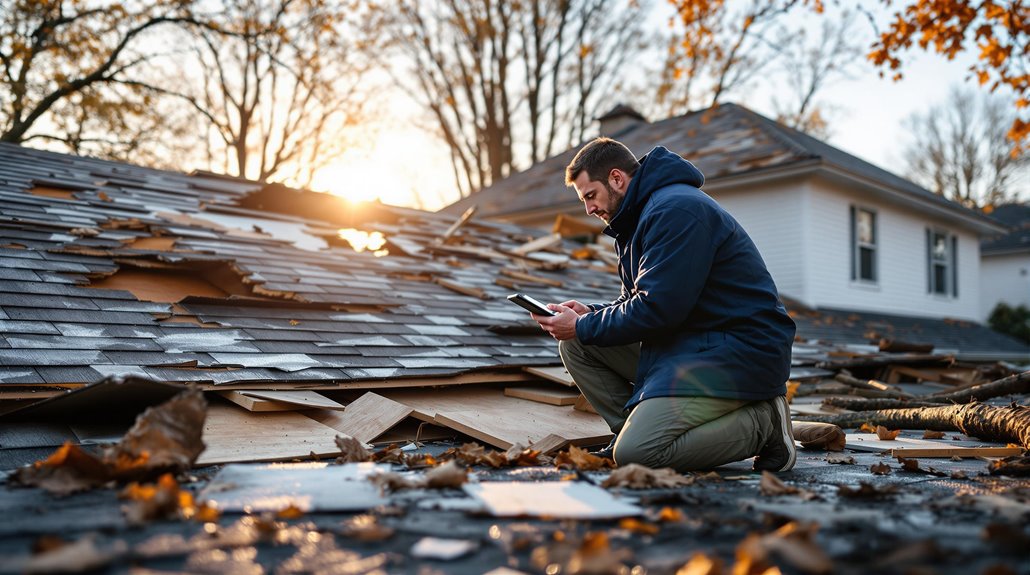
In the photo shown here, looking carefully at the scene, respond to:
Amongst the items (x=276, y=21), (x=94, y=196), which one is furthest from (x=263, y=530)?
(x=276, y=21)

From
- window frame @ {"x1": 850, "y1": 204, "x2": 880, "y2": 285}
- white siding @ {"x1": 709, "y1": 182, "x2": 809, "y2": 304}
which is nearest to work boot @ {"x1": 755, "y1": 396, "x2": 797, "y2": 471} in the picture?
white siding @ {"x1": 709, "y1": 182, "x2": 809, "y2": 304}

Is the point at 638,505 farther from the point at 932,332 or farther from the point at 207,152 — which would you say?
the point at 207,152

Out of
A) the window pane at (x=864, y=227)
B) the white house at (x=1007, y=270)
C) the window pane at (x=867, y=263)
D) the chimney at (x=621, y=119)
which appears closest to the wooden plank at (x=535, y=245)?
the window pane at (x=864, y=227)

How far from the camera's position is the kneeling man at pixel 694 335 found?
312 cm

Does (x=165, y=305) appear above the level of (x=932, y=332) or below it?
above

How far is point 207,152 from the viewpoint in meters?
22.4

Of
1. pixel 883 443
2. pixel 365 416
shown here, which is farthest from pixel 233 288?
pixel 883 443

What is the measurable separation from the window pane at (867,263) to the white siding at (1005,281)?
1552 centimetres

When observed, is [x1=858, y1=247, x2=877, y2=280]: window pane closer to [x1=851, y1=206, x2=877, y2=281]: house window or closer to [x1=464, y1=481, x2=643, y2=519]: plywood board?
[x1=851, y1=206, x2=877, y2=281]: house window

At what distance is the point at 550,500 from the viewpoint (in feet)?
7.54

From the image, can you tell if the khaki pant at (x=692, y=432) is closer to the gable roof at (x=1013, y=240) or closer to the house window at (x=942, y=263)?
the house window at (x=942, y=263)

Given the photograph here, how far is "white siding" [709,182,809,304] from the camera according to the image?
13.2 metres

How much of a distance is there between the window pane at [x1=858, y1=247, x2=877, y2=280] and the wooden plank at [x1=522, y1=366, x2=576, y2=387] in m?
11.4

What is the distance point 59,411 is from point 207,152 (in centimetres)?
2103
